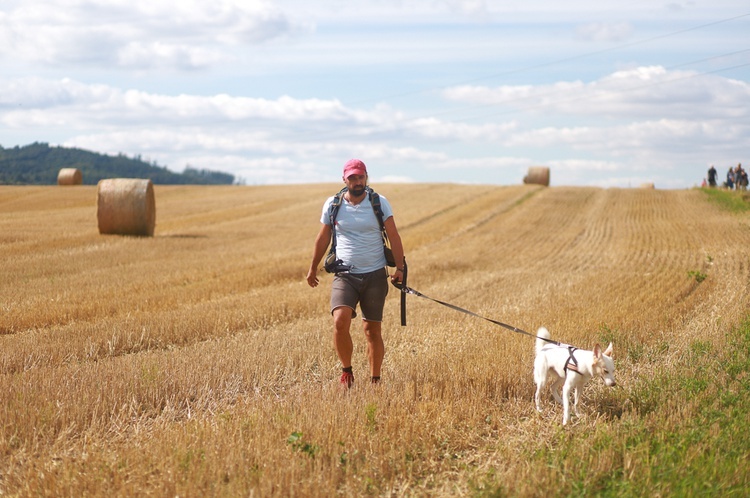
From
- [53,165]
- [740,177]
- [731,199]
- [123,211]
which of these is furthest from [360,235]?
[53,165]

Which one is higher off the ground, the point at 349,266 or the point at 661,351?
the point at 349,266

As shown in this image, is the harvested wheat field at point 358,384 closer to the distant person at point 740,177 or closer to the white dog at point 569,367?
the white dog at point 569,367

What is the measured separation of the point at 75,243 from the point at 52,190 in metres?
26.3

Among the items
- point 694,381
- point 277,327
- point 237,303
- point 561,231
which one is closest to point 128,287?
point 237,303

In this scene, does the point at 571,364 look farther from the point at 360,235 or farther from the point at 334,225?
the point at 334,225

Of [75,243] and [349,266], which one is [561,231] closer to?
[75,243]

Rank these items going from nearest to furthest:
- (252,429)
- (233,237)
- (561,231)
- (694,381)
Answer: (252,429), (694,381), (233,237), (561,231)

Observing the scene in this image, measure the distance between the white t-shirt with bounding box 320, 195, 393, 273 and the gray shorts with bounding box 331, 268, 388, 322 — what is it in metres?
0.07

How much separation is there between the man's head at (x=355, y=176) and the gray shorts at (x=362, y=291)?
772 mm

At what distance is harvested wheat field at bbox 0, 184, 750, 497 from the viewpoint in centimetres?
518

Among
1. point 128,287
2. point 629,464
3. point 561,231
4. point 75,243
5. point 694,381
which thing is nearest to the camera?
point 629,464

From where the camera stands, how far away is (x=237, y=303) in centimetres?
1348

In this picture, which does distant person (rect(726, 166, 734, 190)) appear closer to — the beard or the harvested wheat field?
the harvested wheat field

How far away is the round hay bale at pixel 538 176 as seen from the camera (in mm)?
52062
